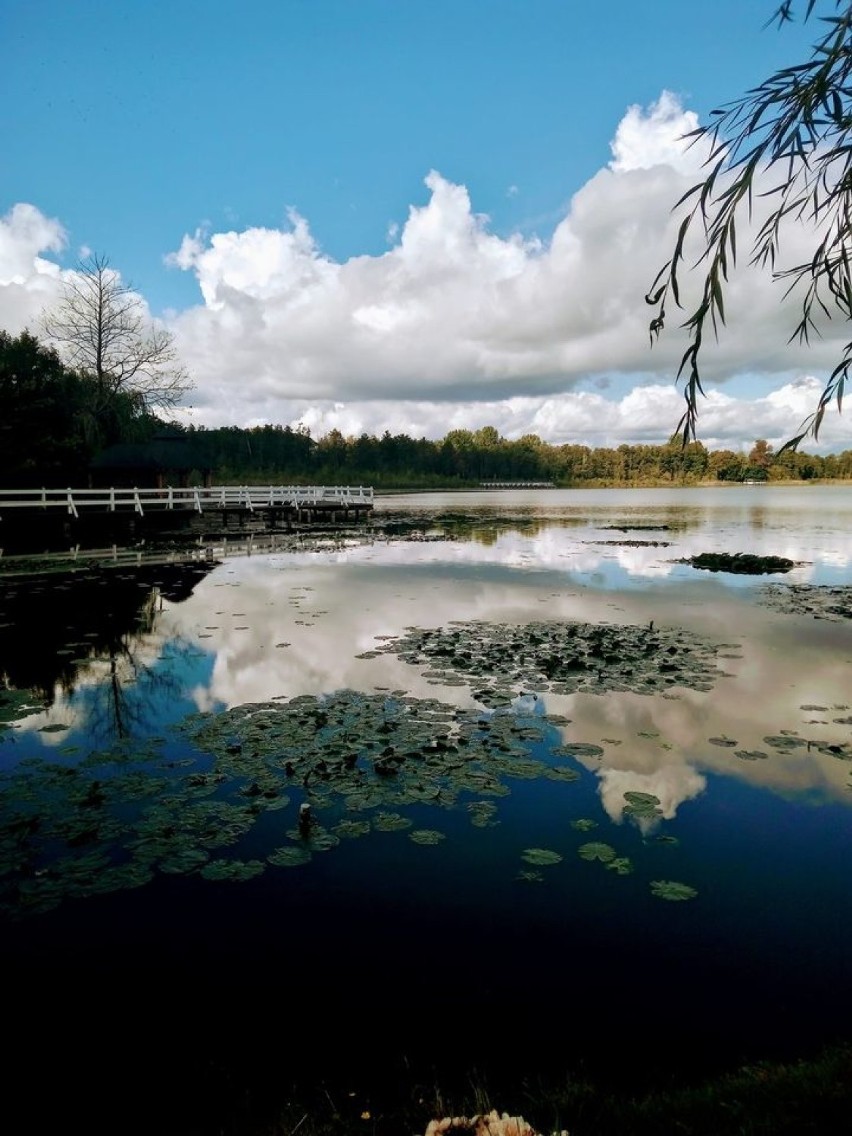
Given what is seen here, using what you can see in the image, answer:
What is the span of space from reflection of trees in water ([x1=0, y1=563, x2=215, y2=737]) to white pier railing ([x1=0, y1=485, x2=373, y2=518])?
10.8 meters

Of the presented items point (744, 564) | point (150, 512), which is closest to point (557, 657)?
point (744, 564)

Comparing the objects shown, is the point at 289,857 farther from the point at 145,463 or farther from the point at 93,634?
the point at 145,463

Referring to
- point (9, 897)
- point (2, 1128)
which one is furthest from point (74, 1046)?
point (9, 897)

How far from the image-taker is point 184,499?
39.3 meters

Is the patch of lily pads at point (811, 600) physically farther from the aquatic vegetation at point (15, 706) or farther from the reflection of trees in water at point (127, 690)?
the aquatic vegetation at point (15, 706)

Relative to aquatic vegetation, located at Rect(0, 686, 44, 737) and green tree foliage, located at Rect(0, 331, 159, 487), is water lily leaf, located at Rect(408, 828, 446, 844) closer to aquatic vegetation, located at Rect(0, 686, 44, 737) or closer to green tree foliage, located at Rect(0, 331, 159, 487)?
aquatic vegetation, located at Rect(0, 686, 44, 737)

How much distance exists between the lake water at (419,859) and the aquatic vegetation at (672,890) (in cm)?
3

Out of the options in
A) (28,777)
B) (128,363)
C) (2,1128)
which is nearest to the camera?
(2,1128)

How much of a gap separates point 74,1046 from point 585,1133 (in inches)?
108

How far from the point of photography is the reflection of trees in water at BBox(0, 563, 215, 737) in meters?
9.59

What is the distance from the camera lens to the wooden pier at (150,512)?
2930 cm

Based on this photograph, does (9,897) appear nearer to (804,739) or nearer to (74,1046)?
(74,1046)

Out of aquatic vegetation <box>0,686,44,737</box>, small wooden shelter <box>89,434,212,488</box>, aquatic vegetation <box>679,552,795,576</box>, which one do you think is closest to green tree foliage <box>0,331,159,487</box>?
small wooden shelter <box>89,434,212,488</box>

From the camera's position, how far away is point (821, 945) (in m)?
4.29
